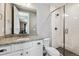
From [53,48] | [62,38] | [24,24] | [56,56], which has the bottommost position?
[56,56]

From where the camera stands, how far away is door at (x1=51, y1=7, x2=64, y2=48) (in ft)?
4.85

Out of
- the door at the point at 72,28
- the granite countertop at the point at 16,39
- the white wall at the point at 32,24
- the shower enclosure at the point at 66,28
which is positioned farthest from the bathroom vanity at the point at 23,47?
the door at the point at 72,28

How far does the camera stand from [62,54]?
4.81 feet

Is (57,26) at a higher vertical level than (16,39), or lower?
higher

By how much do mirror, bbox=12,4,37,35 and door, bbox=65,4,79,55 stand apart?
1.54ft

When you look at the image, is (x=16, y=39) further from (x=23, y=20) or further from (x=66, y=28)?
(x=66, y=28)

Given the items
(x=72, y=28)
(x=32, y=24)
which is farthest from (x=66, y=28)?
(x=32, y=24)

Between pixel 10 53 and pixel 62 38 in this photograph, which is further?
pixel 62 38

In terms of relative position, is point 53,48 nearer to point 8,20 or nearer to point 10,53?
point 10,53

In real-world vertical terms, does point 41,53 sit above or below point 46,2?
below

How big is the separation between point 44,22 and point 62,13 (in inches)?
11.3

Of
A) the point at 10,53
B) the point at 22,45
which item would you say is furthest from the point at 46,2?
the point at 10,53

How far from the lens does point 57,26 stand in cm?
148

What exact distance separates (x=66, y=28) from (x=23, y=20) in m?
0.62
